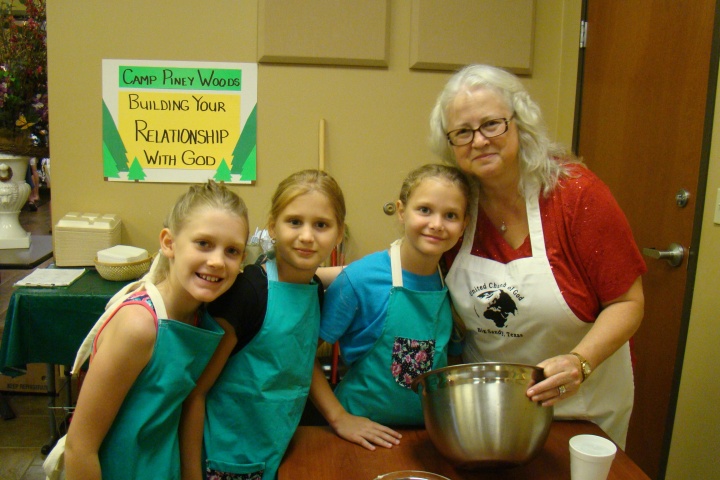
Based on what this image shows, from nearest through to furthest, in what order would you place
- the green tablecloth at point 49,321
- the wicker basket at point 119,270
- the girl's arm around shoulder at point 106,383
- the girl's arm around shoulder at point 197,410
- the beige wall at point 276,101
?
the girl's arm around shoulder at point 106,383 < the girl's arm around shoulder at point 197,410 < the green tablecloth at point 49,321 < the wicker basket at point 119,270 < the beige wall at point 276,101

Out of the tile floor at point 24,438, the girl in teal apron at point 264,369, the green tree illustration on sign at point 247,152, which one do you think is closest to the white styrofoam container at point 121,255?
the green tree illustration on sign at point 247,152

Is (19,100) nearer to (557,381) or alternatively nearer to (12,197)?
(12,197)

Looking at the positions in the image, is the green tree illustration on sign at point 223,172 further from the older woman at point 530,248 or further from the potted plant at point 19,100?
the older woman at point 530,248

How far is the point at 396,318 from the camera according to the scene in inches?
48.0

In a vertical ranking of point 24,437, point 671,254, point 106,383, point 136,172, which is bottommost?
point 24,437

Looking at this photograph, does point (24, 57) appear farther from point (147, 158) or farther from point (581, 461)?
point (581, 461)

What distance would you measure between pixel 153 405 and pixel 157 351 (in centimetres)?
10

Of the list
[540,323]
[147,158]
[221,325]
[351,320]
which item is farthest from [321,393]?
[147,158]

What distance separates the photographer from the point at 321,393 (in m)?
1.24

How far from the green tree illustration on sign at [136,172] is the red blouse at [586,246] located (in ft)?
5.23

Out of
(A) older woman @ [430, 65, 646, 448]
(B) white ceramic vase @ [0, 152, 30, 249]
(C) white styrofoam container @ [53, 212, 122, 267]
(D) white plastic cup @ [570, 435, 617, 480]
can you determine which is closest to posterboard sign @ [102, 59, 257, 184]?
(C) white styrofoam container @ [53, 212, 122, 267]

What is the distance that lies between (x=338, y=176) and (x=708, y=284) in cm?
139

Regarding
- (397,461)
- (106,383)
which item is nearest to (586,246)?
(397,461)

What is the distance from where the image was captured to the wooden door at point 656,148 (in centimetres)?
169
